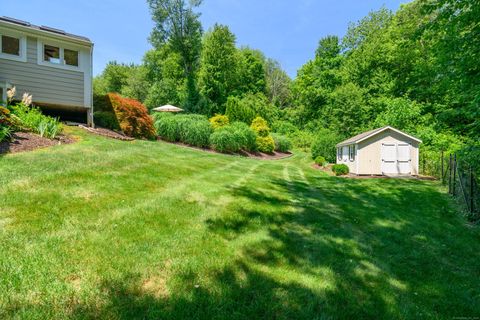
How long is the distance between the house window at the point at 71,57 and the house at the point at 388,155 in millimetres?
15054

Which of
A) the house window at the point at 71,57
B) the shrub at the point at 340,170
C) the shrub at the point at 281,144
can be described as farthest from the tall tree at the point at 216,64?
the house window at the point at 71,57

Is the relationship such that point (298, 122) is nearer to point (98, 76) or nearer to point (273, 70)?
point (273, 70)

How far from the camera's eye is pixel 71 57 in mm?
12508

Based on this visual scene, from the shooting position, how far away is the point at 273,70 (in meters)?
50.9

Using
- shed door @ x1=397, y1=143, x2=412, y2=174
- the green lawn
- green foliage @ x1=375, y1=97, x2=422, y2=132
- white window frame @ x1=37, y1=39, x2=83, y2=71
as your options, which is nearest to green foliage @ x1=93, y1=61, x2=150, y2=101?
white window frame @ x1=37, y1=39, x2=83, y2=71

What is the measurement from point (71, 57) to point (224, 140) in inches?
340

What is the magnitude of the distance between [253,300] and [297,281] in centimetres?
67

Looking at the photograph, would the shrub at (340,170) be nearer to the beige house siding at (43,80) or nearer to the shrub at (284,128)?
the beige house siding at (43,80)

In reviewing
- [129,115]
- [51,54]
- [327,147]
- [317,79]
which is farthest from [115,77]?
[327,147]

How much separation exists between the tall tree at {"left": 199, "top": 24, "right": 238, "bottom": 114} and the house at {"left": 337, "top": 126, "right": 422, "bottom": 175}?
19.4m

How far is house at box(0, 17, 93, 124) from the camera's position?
36.5ft

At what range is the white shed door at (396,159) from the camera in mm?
15703

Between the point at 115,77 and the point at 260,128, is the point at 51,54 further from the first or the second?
the point at 115,77

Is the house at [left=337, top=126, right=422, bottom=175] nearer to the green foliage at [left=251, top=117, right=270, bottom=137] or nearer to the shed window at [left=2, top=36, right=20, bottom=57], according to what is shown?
the green foliage at [left=251, top=117, right=270, bottom=137]
